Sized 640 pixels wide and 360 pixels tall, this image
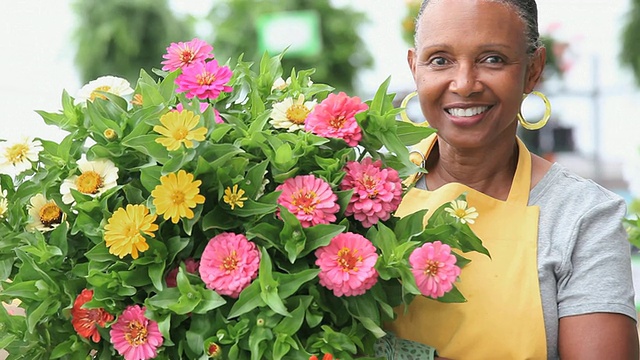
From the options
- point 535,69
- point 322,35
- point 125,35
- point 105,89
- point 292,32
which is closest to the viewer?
point 105,89

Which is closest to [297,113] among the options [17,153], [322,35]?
[17,153]

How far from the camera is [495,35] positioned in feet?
5.16

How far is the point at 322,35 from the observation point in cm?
1127

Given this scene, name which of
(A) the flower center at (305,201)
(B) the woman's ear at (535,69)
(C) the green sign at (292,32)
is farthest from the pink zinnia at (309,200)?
(C) the green sign at (292,32)

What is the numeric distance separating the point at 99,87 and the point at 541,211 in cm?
78

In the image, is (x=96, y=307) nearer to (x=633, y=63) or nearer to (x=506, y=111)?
(x=506, y=111)

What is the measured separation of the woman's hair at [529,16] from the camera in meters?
1.59

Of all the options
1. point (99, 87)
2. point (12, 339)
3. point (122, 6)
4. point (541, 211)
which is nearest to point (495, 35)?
point (541, 211)

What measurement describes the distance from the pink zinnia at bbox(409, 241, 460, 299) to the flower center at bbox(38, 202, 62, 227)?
0.53 m

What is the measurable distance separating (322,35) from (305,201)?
1016cm

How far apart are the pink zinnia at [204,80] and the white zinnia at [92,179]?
0.55ft

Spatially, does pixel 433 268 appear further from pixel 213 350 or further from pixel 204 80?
pixel 204 80

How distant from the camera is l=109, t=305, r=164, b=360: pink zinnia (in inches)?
49.9

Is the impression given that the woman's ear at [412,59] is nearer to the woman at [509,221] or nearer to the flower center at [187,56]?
the woman at [509,221]
